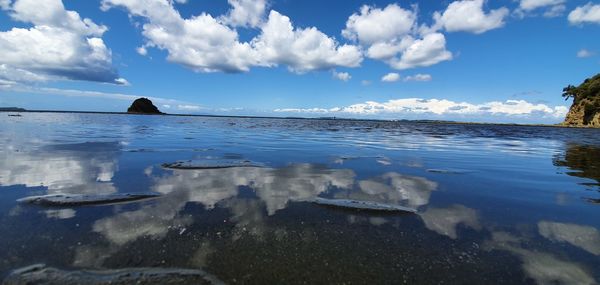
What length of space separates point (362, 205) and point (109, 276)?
510 centimetres

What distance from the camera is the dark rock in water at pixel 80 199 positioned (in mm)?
6660

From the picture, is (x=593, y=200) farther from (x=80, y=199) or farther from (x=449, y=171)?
(x=80, y=199)

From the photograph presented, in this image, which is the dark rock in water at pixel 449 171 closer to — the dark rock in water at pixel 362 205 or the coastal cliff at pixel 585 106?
the dark rock in water at pixel 362 205

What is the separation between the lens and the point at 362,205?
7105mm

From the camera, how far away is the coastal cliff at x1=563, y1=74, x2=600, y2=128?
99.3 metres

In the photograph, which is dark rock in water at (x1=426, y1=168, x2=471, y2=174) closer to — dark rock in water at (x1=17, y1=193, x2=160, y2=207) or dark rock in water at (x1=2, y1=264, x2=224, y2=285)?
dark rock in water at (x1=17, y1=193, x2=160, y2=207)

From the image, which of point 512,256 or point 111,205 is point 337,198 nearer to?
point 512,256

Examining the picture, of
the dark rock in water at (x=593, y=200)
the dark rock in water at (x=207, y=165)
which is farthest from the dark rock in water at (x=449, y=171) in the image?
the dark rock in water at (x=207, y=165)

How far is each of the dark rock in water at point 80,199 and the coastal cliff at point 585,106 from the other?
13366cm

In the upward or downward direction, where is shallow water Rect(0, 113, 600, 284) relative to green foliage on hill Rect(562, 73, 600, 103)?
downward

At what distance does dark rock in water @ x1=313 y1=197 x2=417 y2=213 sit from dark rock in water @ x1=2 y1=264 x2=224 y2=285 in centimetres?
387

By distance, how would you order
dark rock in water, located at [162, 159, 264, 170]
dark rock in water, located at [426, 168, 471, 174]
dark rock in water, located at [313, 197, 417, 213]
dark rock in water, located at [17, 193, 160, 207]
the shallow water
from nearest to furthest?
the shallow water, dark rock in water, located at [17, 193, 160, 207], dark rock in water, located at [313, 197, 417, 213], dark rock in water, located at [162, 159, 264, 170], dark rock in water, located at [426, 168, 471, 174]

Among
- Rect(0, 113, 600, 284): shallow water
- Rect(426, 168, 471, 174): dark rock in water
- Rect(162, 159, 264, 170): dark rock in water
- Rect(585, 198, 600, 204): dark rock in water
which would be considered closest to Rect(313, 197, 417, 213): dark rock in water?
Rect(0, 113, 600, 284): shallow water

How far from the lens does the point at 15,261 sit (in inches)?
160
